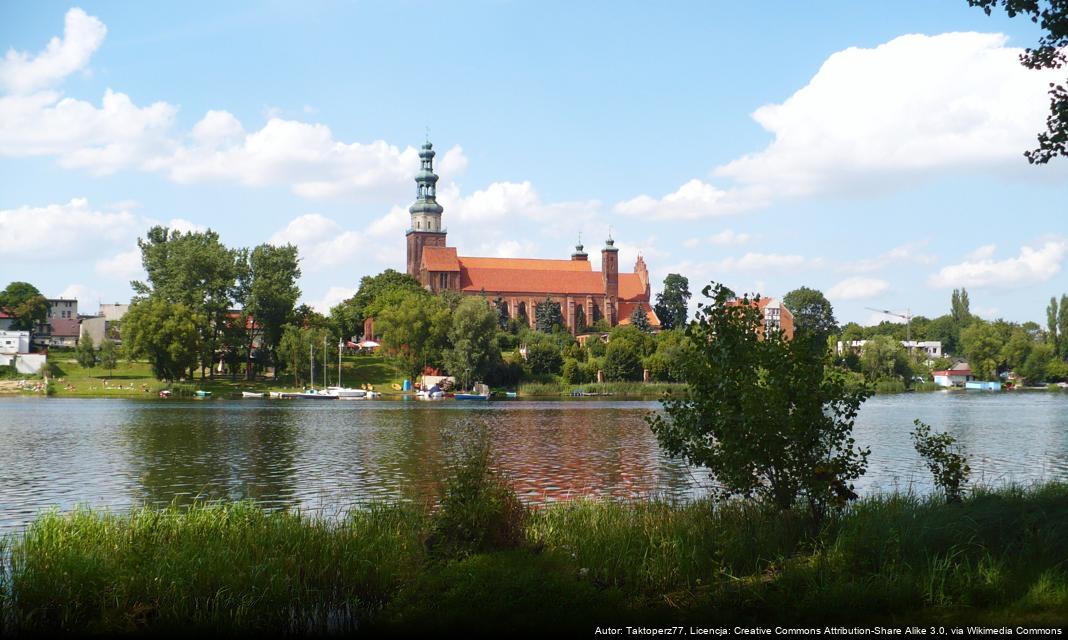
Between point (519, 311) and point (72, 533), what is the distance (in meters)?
147

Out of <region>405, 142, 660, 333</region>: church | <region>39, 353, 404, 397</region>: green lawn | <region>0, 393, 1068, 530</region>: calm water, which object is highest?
<region>405, 142, 660, 333</region>: church

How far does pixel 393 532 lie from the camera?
1316 centimetres

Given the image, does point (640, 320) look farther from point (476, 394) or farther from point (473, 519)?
point (473, 519)

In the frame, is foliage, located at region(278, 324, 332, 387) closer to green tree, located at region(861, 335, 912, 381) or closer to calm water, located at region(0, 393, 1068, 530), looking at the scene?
calm water, located at region(0, 393, 1068, 530)

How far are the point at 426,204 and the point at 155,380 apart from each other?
260ft

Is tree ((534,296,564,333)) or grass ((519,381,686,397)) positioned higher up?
tree ((534,296,564,333))

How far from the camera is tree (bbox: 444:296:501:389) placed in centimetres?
8944

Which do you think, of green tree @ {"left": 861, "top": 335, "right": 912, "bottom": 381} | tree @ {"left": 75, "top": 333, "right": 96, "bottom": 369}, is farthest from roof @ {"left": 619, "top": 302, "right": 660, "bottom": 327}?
tree @ {"left": 75, "top": 333, "right": 96, "bottom": 369}

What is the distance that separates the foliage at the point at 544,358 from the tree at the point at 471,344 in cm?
893

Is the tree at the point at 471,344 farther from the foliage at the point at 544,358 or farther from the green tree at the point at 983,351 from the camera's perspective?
the green tree at the point at 983,351

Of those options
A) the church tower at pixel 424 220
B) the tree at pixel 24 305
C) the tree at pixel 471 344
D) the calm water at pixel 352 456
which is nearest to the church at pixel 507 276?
the church tower at pixel 424 220

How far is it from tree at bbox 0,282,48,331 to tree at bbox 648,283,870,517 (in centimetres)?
13379

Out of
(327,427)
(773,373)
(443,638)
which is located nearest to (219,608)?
(443,638)

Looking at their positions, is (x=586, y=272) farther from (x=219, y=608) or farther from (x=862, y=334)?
(x=219, y=608)
